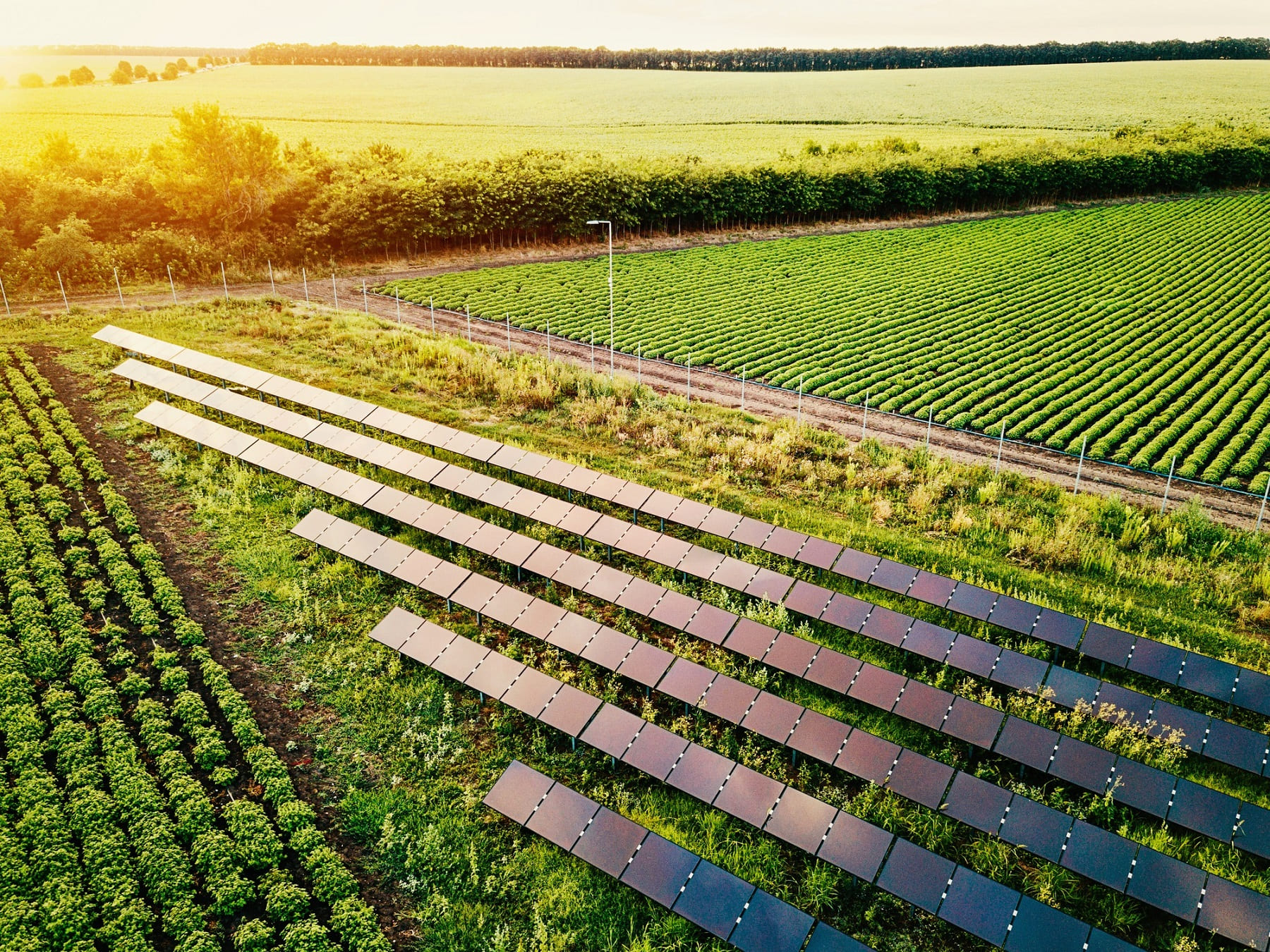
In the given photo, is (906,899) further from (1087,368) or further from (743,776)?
(1087,368)

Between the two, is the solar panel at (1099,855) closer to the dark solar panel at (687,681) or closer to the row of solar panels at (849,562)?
the row of solar panels at (849,562)

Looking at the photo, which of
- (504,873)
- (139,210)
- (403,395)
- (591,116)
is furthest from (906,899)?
(591,116)

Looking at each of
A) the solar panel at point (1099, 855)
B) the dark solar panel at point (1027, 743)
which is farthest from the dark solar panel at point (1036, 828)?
the dark solar panel at point (1027, 743)

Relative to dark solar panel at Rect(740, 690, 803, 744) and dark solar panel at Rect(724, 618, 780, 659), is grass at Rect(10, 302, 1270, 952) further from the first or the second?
dark solar panel at Rect(740, 690, 803, 744)

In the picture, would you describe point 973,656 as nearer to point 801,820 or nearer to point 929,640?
point 929,640

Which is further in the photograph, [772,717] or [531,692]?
[531,692]

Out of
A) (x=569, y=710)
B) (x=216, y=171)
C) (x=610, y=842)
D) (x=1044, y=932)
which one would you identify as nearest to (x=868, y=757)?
(x=1044, y=932)
